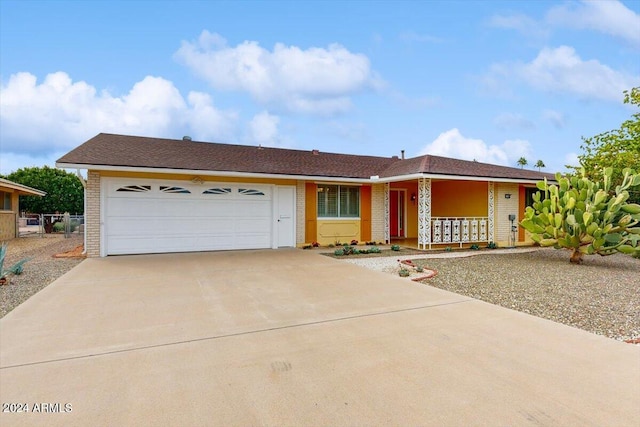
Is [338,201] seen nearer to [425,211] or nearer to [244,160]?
[425,211]

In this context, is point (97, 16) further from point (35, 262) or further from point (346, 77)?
point (346, 77)

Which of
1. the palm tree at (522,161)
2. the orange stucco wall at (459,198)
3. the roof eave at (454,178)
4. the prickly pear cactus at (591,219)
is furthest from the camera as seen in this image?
the palm tree at (522,161)

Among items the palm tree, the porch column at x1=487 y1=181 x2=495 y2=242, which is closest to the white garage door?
the porch column at x1=487 y1=181 x2=495 y2=242

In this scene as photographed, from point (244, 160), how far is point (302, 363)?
10.2 m

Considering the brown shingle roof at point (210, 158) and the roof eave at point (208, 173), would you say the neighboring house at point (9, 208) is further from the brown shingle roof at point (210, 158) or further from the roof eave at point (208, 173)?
the roof eave at point (208, 173)

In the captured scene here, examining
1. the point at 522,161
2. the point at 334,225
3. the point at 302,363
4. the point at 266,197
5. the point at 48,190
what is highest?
the point at 522,161

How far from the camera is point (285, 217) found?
1262 centimetres

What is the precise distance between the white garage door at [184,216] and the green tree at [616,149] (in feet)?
50.2

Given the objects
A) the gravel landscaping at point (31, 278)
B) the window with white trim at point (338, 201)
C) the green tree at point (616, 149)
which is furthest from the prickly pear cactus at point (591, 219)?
the gravel landscaping at point (31, 278)

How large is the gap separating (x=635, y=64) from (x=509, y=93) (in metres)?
6.62

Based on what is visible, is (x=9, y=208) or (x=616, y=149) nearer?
(x=616, y=149)

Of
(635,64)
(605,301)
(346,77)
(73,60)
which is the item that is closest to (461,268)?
(605,301)

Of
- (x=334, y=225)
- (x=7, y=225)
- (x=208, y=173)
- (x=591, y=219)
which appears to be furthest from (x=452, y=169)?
(x=7, y=225)

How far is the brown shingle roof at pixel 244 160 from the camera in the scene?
1038 centimetres
